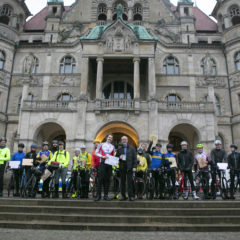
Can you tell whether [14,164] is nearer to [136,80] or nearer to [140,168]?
[140,168]

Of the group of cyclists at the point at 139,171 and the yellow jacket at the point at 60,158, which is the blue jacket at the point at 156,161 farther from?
the yellow jacket at the point at 60,158

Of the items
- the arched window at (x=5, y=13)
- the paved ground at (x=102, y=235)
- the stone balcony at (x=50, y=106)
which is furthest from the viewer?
the arched window at (x=5, y=13)

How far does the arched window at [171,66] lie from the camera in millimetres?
27059

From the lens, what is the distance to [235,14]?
28.2 metres

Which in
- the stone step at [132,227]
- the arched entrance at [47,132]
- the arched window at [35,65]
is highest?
the arched window at [35,65]

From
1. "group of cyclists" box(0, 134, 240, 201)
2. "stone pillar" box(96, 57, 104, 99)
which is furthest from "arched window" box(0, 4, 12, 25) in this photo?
"group of cyclists" box(0, 134, 240, 201)

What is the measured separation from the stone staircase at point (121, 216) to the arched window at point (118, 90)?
1933 centimetres

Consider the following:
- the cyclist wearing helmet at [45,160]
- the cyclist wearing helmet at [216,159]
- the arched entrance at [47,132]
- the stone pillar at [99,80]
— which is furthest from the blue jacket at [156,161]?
the arched entrance at [47,132]

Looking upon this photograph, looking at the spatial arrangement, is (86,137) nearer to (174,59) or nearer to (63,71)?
(63,71)

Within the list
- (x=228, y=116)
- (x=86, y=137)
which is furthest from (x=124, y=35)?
(x=228, y=116)

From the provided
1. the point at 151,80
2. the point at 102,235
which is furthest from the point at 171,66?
the point at 102,235

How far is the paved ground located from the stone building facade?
13.5m

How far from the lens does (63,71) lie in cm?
2739

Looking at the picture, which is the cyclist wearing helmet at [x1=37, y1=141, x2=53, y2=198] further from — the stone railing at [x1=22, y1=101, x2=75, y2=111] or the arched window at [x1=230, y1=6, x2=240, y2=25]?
the arched window at [x1=230, y1=6, x2=240, y2=25]
